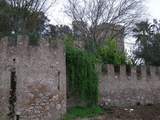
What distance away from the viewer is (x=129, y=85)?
64.1 feet

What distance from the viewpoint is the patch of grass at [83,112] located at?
1513 centimetres

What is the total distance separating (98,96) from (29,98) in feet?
14.2

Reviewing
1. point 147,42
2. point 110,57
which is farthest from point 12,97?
point 147,42

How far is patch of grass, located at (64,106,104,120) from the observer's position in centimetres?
1513

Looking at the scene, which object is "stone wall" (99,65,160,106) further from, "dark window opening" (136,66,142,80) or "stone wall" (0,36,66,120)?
"stone wall" (0,36,66,120)

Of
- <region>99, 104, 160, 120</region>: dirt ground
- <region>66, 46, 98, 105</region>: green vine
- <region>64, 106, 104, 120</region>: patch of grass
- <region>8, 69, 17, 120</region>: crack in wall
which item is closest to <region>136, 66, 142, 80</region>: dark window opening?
<region>99, 104, 160, 120</region>: dirt ground

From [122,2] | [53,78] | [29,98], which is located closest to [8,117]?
[29,98]

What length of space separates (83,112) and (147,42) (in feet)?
53.0

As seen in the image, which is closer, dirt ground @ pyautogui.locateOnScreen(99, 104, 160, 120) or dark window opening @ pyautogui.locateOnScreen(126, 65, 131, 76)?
dirt ground @ pyautogui.locateOnScreen(99, 104, 160, 120)

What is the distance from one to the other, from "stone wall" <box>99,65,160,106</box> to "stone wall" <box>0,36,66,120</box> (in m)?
3.72

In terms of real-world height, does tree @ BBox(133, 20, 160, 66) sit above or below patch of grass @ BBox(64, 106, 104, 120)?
above

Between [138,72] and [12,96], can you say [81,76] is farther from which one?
[138,72]

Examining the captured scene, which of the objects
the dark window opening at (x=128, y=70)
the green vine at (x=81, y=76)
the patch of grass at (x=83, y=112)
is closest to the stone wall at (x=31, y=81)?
the patch of grass at (x=83, y=112)

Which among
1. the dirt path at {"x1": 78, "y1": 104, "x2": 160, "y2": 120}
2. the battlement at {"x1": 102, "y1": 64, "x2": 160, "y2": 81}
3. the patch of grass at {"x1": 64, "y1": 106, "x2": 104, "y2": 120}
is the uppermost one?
the battlement at {"x1": 102, "y1": 64, "x2": 160, "y2": 81}
